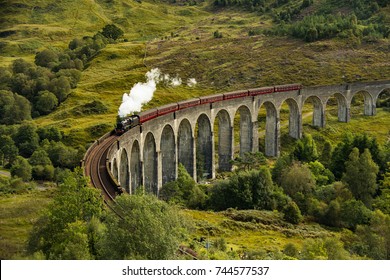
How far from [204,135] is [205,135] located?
15cm

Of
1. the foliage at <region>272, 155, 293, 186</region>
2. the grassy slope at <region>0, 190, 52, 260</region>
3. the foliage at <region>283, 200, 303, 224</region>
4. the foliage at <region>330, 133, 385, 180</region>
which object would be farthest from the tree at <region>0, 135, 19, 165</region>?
the foliage at <region>283, 200, 303, 224</region>

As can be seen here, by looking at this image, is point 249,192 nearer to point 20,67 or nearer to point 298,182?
point 298,182

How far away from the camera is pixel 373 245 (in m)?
40.4

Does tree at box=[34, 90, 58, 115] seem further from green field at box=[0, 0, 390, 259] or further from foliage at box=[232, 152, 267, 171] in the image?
foliage at box=[232, 152, 267, 171]

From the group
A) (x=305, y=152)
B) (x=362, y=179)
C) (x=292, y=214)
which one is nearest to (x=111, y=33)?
(x=305, y=152)

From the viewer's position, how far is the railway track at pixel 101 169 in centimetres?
4222

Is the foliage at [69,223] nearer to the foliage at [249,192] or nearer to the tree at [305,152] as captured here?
the foliage at [249,192]

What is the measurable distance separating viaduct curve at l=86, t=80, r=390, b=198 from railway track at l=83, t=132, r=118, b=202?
608mm

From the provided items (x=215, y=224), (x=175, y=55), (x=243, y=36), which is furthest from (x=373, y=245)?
(x=243, y=36)

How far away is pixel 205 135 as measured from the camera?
76.4 metres

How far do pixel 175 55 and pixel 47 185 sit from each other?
70.6 metres

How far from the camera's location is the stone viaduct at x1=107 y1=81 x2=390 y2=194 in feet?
196
